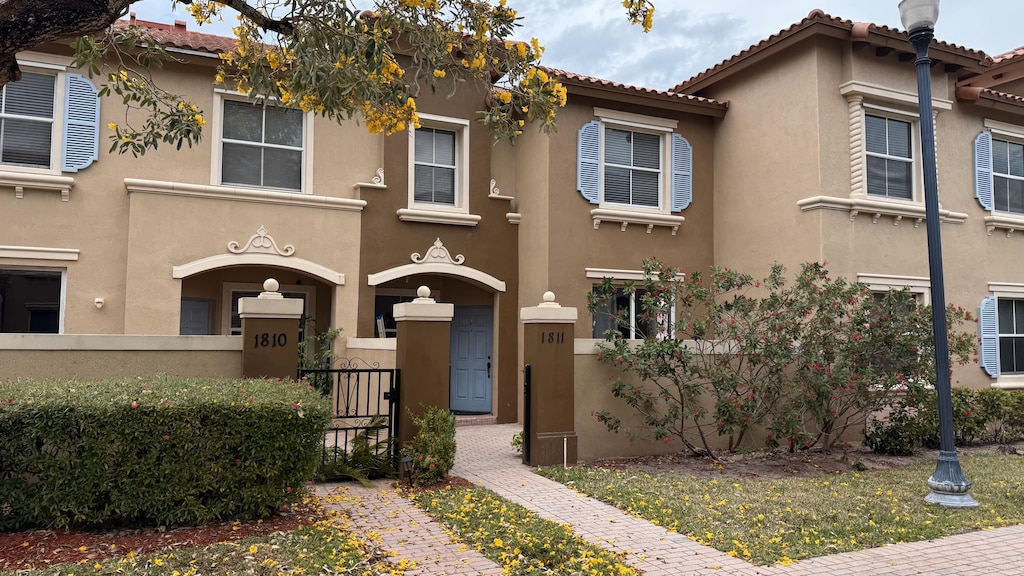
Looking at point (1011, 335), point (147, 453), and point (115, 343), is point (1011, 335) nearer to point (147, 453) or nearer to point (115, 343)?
point (147, 453)

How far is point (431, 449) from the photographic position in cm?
802

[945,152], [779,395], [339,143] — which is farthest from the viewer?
[945,152]

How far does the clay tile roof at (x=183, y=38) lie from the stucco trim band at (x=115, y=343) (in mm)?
5528

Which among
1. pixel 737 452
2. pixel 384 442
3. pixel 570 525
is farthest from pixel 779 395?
pixel 384 442

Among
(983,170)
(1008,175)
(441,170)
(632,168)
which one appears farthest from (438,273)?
(1008,175)

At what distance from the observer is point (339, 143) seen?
12.6 meters

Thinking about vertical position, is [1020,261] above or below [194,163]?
below

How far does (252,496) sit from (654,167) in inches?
398

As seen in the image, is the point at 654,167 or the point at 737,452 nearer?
the point at 737,452

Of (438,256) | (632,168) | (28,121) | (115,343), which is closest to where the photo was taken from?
(115,343)

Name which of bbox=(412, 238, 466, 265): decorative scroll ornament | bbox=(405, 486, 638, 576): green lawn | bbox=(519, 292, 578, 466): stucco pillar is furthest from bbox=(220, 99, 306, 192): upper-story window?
bbox=(405, 486, 638, 576): green lawn

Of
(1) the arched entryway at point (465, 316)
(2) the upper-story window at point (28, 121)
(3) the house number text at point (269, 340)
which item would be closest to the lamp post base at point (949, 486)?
(3) the house number text at point (269, 340)

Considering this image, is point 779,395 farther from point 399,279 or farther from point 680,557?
point 399,279

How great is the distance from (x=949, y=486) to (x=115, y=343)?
28.2 ft
